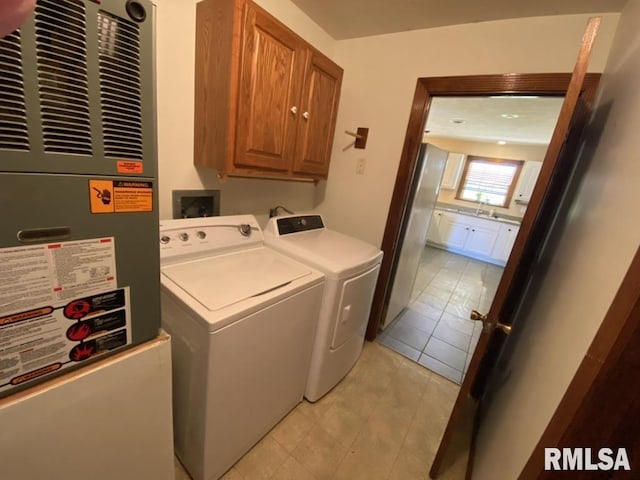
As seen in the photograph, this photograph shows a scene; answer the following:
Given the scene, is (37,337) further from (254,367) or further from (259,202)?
(259,202)

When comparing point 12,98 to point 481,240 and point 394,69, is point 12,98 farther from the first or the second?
point 481,240

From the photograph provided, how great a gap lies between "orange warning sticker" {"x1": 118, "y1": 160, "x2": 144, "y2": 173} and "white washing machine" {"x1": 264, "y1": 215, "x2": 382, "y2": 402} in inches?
37.6

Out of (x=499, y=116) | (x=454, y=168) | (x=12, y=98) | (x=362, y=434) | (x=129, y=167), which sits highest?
(x=499, y=116)

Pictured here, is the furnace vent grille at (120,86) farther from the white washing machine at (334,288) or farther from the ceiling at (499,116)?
the ceiling at (499,116)

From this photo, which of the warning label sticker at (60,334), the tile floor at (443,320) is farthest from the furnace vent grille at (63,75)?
the tile floor at (443,320)

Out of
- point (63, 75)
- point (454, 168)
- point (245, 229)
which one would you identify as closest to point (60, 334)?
point (63, 75)

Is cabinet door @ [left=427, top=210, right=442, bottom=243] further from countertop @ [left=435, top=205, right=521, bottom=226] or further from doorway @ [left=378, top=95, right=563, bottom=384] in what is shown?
countertop @ [left=435, top=205, right=521, bottom=226]

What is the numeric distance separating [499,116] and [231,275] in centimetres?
362

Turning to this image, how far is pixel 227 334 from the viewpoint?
964 mm

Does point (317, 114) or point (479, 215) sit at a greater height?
point (317, 114)

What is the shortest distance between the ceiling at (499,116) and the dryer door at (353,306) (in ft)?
4.71

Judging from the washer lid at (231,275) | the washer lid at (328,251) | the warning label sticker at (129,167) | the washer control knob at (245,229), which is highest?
the warning label sticker at (129,167)

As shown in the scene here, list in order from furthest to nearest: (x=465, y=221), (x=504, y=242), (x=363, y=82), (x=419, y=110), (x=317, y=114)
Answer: (x=465, y=221) < (x=504, y=242) < (x=363, y=82) < (x=419, y=110) < (x=317, y=114)

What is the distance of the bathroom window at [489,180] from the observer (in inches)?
207
